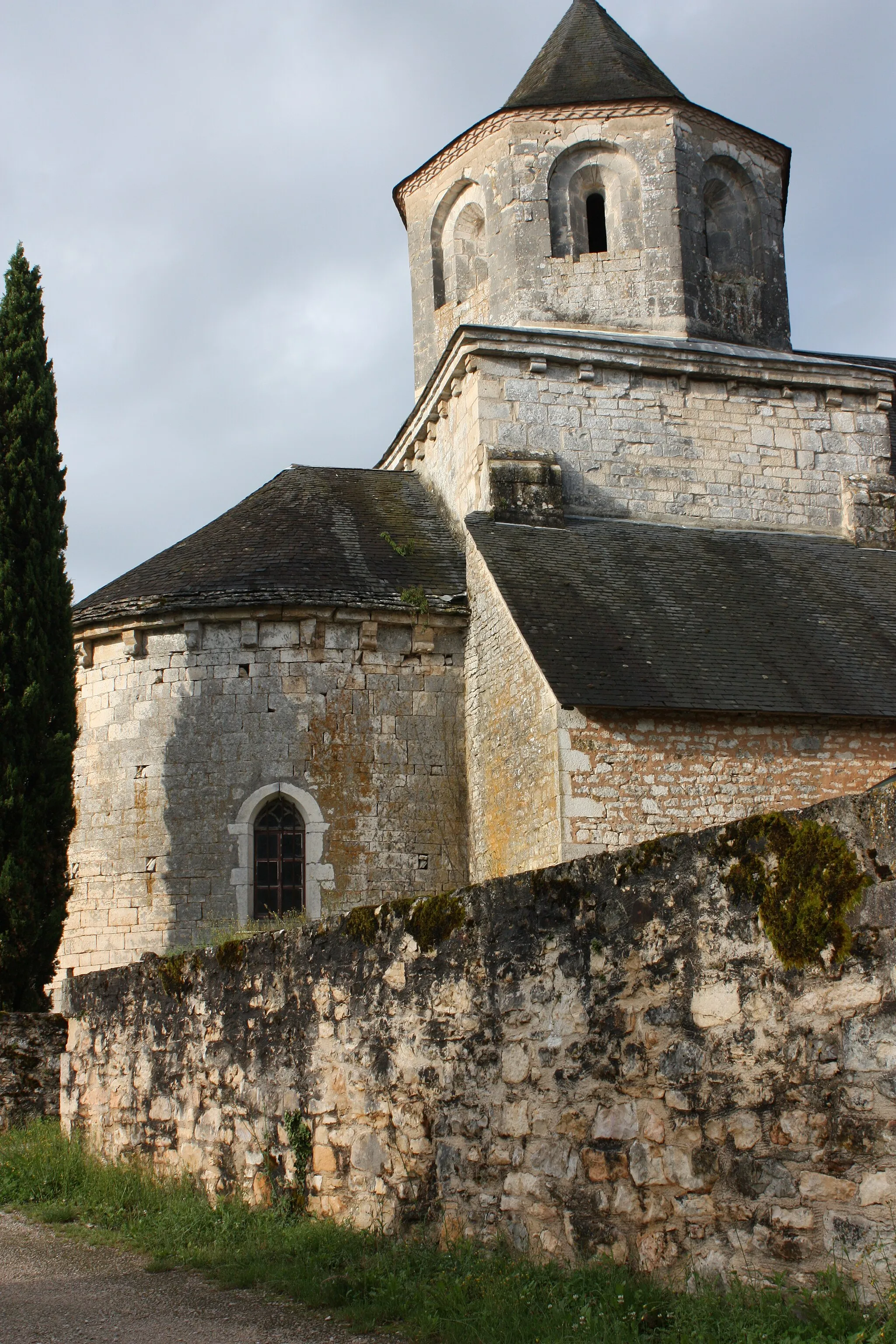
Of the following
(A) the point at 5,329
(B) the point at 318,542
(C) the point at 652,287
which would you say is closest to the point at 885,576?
(C) the point at 652,287

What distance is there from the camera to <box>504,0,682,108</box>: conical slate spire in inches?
644

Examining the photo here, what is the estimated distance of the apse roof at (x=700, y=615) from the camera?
10938 millimetres

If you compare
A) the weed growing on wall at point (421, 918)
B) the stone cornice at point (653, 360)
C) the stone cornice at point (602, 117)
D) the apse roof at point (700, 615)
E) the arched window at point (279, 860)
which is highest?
the stone cornice at point (602, 117)

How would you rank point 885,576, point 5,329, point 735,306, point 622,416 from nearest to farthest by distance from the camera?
point 5,329, point 885,576, point 622,416, point 735,306

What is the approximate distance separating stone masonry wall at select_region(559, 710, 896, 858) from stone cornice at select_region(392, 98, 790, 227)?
30.2ft

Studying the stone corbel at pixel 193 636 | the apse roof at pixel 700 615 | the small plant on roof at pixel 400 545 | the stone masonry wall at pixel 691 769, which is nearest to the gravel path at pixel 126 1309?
the stone masonry wall at pixel 691 769

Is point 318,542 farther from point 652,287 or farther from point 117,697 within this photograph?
point 652,287

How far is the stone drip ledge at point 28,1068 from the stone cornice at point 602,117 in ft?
41.6

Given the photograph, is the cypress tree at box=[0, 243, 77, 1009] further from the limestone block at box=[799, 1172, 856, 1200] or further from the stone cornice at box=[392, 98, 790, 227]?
the limestone block at box=[799, 1172, 856, 1200]

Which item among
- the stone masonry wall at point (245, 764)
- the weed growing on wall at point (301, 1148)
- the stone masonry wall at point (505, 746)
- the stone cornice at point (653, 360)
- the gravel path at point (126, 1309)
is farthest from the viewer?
the stone cornice at point (653, 360)

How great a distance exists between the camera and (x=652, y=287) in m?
15.7

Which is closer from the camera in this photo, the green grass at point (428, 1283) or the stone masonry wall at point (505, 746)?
the green grass at point (428, 1283)

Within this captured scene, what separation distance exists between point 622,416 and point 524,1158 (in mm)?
11673

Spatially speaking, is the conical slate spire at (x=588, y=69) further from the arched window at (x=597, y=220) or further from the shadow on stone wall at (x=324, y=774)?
the shadow on stone wall at (x=324, y=774)
